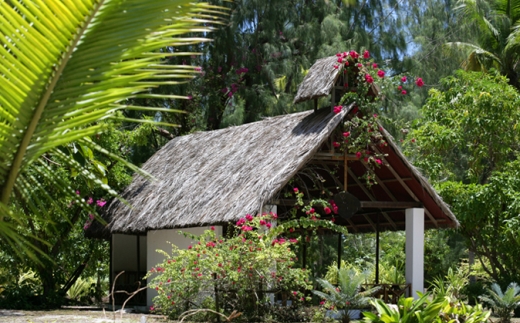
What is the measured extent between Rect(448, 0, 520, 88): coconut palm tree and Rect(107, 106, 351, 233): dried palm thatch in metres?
7.88

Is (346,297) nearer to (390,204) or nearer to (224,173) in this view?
(390,204)

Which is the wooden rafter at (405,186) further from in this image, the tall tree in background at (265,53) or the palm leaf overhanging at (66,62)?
the palm leaf overhanging at (66,62)

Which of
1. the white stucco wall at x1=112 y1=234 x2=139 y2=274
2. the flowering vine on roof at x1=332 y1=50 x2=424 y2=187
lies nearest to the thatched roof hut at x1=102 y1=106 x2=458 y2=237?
the flowering vine on roof at x1=332 y1=50 x2=424 y2=187

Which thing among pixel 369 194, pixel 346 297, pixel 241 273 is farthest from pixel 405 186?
pixel 241 273

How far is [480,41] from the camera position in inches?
802

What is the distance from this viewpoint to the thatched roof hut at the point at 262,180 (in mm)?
11250

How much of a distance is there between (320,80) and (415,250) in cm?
315

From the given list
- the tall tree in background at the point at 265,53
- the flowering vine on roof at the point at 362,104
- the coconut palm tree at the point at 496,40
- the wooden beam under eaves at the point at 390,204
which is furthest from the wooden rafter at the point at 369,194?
the coconut palm tree at the point at 496,40

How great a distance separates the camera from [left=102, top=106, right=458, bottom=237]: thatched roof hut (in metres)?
11.2

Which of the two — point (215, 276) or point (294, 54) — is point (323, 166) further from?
point (294, 54)

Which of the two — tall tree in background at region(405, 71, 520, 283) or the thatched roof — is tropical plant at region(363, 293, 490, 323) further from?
tall tree in background at region(405, 71, 520, 283)

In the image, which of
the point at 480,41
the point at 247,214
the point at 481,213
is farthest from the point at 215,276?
the point at 480,41

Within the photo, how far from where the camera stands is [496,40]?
20031 millimetres

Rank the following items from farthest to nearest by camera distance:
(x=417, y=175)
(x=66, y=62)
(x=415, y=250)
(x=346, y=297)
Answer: (x=415, y=250) < (x=417, y=175) < (x=346, y=297) < (x=66, y=62)
